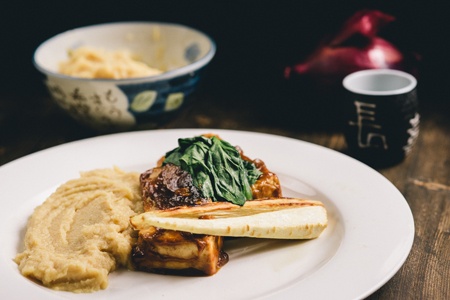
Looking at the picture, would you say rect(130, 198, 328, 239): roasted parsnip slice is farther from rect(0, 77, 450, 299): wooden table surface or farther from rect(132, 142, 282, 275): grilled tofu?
rect(0, 77, 450, 299): wooden table surface

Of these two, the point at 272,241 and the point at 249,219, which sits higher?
the point at 249,219

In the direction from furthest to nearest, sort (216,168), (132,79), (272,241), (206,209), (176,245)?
(132,79), (216,168), (272,241), (206,209), (176,245)

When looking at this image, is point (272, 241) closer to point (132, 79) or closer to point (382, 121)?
point (382, 121)

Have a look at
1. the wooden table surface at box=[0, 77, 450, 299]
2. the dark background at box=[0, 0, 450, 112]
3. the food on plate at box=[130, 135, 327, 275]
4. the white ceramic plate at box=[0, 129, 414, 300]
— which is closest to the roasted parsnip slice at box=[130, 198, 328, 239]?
the food on plate at box=[130, 135, 327, 275]

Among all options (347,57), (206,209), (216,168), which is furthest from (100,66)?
(206,209)

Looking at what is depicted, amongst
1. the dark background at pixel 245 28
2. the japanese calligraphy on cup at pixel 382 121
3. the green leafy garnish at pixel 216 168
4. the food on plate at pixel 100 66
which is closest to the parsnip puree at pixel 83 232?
the green leafy garnish at pixel 216 168

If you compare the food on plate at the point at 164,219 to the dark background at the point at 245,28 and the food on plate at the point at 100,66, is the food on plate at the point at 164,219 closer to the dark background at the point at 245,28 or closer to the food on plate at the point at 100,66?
the food on plate at the point at 100,66
